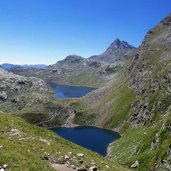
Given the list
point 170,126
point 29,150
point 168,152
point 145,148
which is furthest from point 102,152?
point 29,150

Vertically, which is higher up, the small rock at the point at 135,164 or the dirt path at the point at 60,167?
the dirt path at the point at 60,167

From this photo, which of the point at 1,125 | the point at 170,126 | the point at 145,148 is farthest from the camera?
the point at 145,148

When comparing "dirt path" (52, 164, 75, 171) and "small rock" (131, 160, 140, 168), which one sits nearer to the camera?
"dirt path" (52, 164, 75, 171)

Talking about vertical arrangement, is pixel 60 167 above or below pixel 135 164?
above

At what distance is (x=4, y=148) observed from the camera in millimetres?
28172

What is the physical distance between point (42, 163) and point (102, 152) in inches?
6774

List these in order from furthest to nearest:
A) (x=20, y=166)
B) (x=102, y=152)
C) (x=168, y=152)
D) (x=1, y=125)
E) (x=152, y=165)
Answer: (x=102, y=152), (x=152, y=165), (x=168, y=152), (x=1, y=125), (x=20, y=166)

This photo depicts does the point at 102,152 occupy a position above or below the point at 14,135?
below

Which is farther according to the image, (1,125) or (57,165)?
(1,125)

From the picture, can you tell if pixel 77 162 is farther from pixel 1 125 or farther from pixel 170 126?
pixel 170 126

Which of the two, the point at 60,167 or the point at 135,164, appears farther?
the point at 135,164

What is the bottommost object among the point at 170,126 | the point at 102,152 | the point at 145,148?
the point at 102,152

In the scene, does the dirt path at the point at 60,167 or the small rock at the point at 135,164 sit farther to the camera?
the small rock at the point at 135,164

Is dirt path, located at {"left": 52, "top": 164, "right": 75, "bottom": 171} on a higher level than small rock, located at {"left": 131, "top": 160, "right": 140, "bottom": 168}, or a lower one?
higher
